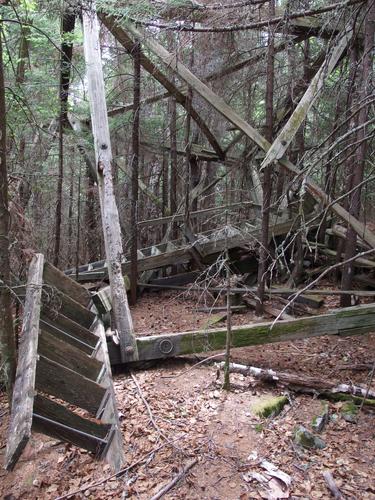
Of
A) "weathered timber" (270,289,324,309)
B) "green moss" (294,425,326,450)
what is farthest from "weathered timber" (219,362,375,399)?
"weathered timber" (270,289,324,309)

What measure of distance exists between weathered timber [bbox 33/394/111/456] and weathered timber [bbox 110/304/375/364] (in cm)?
244

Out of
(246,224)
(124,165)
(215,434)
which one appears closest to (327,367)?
(215,434)

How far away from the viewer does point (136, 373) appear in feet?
19.5

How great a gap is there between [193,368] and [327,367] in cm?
208

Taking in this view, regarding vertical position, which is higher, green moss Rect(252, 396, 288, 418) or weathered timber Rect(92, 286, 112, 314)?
weathered timber Rect(92, 286, 112, 314)

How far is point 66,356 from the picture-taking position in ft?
13.3

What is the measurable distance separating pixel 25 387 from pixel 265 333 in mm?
3833

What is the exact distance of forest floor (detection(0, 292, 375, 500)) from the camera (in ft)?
11.4

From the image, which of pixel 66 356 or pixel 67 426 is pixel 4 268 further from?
pixel 67 426

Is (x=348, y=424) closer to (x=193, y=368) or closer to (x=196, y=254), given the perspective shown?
(x=193, y=368)

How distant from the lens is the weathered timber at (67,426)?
2.92 meters

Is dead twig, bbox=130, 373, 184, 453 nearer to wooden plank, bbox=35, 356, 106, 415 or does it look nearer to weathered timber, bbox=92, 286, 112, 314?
wooden plank, bbox=35, 356, 106, 415

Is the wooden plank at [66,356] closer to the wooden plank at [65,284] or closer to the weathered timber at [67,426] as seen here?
the weathered timber at [67,426]

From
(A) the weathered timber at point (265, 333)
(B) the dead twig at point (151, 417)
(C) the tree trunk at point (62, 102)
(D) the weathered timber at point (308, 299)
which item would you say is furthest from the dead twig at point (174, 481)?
(C) the tree trunk at point (62, 102)
